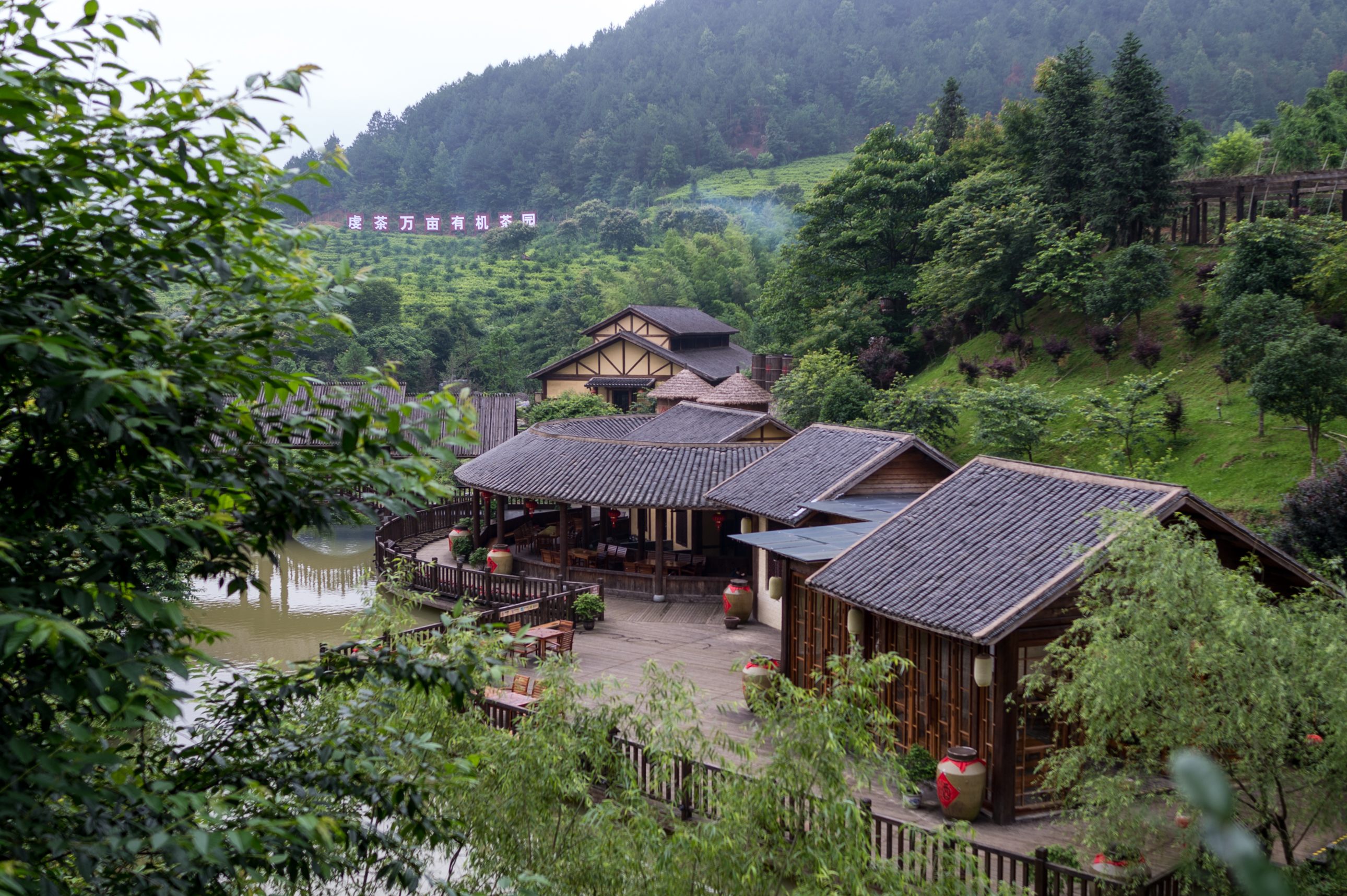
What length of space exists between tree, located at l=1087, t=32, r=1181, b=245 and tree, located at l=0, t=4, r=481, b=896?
2918 centimetres

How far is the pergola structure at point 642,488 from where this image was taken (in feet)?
70.6

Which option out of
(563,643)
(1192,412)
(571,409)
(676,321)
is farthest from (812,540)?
(676,321)

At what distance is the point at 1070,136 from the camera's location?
30344 mm

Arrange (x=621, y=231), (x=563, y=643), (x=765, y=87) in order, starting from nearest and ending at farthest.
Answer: (x=563, y=643)
(x=621, y=231)
(x=765, y=87)

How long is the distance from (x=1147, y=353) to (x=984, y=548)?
15265 mm

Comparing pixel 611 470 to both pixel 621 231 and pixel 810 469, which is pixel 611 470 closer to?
pixel 810 469

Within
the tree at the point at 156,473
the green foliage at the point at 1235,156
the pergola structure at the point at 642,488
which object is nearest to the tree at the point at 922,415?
the pergola structure at the point at 642,488

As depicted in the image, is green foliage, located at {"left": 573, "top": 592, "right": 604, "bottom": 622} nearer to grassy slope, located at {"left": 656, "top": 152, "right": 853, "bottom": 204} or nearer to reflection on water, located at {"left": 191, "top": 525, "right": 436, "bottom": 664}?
reflection on water, located at {"left": 191, "top": 525, "right": 436, "bottom": 664}

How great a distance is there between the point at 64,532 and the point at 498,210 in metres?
120

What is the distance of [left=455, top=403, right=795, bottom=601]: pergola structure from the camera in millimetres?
21531

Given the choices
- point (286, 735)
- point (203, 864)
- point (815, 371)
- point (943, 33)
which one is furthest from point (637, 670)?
point (943, 33)

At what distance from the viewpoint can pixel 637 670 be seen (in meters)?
16.9

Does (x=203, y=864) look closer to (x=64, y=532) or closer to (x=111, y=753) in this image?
(x=111, y=753)

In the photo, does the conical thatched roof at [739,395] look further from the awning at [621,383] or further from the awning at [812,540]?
the awning at [621,383]
